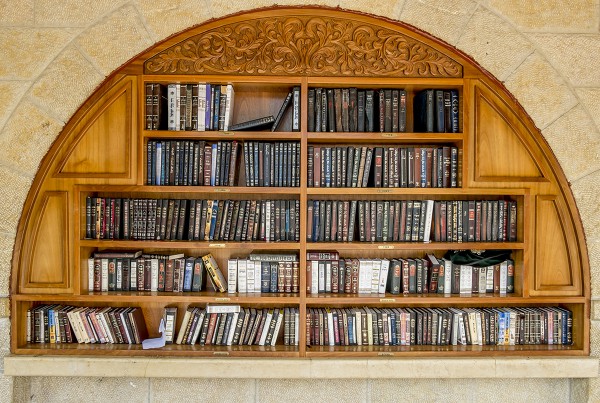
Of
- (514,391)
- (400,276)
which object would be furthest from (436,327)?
(514,391)

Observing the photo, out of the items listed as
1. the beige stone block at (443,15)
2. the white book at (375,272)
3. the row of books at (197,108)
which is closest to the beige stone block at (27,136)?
the row of books at (197,108)

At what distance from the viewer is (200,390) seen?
315cm

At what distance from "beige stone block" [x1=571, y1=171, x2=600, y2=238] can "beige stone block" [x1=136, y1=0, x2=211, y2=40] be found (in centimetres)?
226

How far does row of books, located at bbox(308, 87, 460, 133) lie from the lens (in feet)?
10.0

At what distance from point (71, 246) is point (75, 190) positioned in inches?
12.5

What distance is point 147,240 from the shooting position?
306 cm

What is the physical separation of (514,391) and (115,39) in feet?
9.94

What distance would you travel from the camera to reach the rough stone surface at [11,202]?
9.75ft

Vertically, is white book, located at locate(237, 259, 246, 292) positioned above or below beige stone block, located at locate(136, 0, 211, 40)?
below

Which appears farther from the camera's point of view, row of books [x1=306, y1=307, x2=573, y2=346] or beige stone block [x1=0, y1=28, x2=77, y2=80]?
row of books [x1=306, y1=307, x2=573, y2=346]

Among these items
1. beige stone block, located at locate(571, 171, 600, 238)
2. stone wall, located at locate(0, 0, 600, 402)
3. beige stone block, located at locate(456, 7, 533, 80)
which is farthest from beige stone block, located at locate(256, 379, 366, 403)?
beige stone block, located at locate(456, 7, 533, 80)

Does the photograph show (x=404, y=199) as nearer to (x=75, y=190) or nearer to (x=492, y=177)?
(x=492, y=177)

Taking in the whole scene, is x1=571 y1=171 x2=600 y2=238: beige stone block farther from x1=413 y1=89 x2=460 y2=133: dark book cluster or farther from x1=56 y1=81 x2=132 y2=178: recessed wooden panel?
x1=56 y1=81 x2=132 y2=178: recessed wooden panel

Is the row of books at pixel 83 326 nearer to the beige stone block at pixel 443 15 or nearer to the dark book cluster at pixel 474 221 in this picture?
the dark book cluster at pixel 474 221
